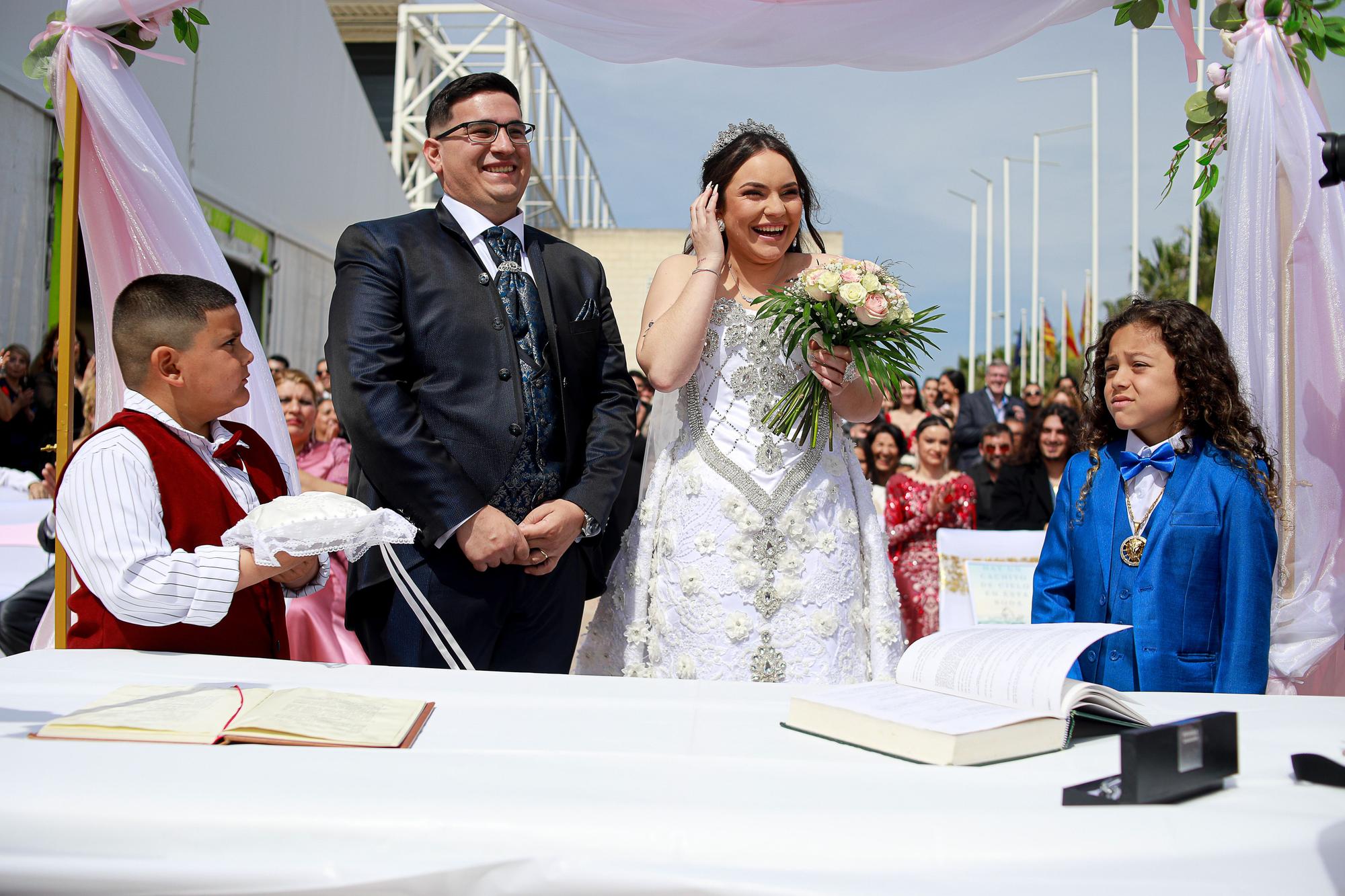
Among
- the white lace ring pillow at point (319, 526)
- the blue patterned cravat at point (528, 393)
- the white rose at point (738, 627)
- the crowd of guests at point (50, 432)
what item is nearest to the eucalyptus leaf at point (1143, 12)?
the blue patterned cravat at point (528, 393)

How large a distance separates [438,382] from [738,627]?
1.04 metres

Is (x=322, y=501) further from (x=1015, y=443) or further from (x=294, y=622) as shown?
(x=1015, y=443)

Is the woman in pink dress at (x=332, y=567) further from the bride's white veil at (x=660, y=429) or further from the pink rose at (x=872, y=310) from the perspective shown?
the pink rose at (x=872, y=310)

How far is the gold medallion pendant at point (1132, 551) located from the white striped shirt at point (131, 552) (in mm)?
1989

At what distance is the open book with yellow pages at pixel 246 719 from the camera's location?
1.56 m

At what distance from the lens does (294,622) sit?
399cm

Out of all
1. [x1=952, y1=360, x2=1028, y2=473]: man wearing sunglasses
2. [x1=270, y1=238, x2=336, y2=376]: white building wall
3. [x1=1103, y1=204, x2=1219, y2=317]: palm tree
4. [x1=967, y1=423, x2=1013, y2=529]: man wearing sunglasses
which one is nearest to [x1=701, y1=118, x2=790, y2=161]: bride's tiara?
[x1=967, y1=423, x2=1013, y2=529]: man wearing sunglasses

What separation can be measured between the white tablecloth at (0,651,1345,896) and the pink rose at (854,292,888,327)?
1.54 meters

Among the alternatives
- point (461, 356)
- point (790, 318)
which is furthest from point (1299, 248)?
point (461, 356)

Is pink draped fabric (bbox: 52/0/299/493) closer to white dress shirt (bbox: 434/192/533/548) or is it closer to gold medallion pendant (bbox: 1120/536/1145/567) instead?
white dress shirt (bbox: 434/192/533/548)

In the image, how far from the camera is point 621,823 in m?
1.26

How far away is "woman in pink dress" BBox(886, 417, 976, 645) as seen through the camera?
6074mm

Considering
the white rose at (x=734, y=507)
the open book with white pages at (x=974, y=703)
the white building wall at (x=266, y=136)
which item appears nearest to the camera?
the open book with white pages at (x=974, y=703)

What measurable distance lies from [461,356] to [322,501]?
961 millimetres
